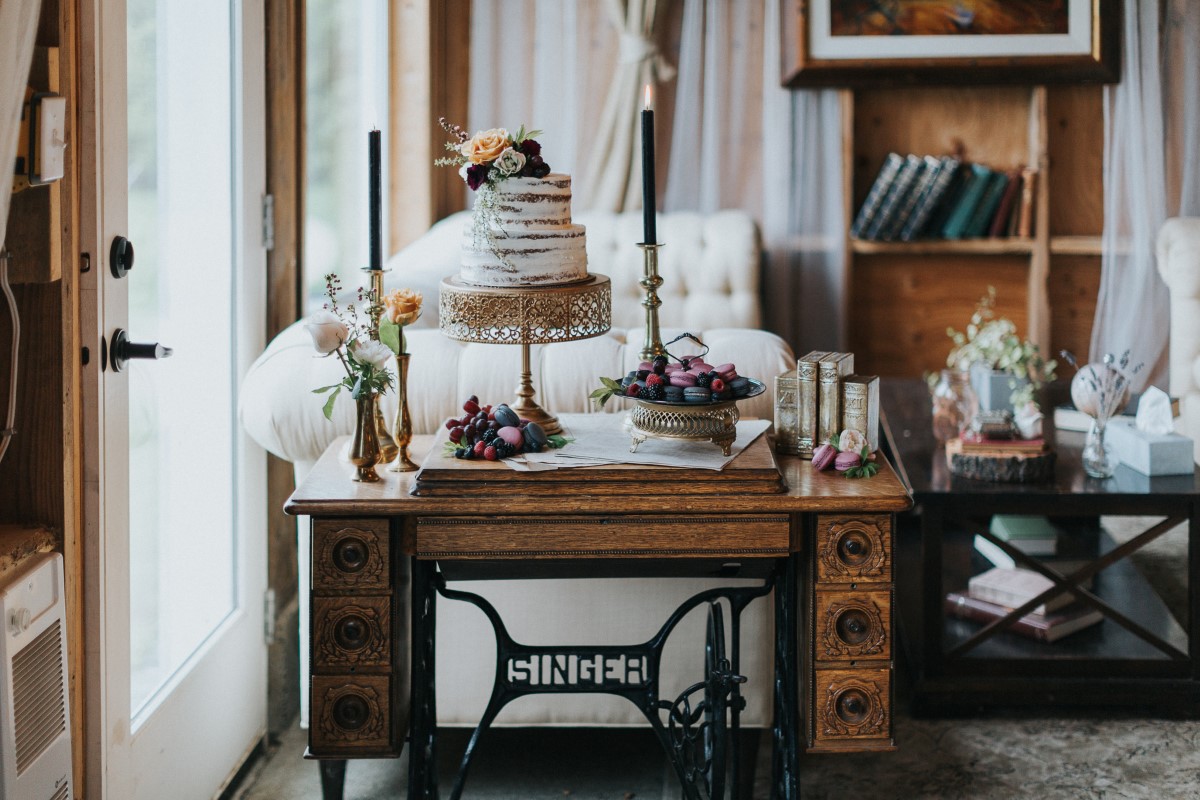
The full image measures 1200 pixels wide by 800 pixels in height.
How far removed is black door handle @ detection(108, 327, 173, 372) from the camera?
1803 millimetres

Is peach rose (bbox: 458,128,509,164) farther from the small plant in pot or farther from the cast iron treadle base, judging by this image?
the small plant in pot

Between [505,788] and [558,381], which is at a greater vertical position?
[558,381]

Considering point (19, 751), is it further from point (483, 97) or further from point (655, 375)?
point (483, 97)

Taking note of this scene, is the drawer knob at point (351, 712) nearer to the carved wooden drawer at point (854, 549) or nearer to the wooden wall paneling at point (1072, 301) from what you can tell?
the carved wooden drawer at point (854, 549)

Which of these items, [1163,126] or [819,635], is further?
[1163,126]

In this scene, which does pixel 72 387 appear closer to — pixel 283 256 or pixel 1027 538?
pixel 283 256

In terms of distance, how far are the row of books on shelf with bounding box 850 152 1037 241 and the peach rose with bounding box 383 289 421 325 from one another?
2830 millimetres

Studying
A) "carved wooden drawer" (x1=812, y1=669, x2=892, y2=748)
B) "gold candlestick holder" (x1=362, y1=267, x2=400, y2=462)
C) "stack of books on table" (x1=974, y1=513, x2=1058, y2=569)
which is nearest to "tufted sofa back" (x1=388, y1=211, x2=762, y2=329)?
"stack of books on table" (x1=974, y1=513, x2=1058, y2=569)

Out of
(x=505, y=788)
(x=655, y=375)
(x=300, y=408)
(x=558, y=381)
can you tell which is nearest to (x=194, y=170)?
(x=300, y=408)

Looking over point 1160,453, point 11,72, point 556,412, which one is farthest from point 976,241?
point 11,72

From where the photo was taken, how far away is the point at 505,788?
233 cm

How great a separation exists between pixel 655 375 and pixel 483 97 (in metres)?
2.98

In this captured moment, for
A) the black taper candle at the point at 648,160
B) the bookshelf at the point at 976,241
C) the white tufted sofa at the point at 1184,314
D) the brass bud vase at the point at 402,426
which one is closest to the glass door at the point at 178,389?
the brass bud vase at the point at 402,426

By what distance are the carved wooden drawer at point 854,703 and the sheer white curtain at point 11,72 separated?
4.02ft
